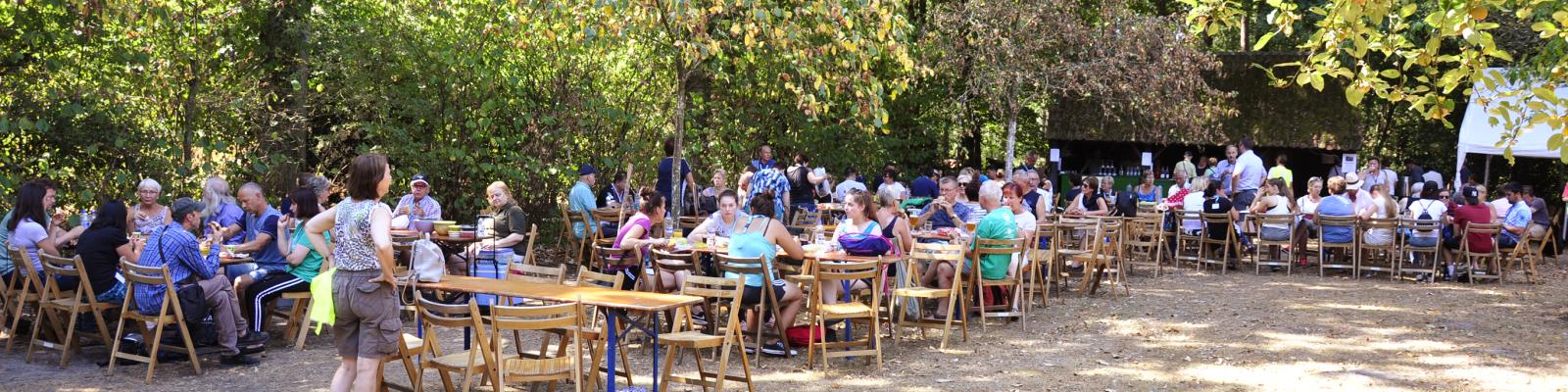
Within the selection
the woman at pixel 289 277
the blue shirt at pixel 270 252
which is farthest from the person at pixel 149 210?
the woman at pixel 289 277

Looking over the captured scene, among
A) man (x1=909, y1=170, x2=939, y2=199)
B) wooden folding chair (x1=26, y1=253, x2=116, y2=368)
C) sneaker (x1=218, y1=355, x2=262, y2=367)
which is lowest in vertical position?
sneaker (x1=218, y1=355, x2=262, y2=367)

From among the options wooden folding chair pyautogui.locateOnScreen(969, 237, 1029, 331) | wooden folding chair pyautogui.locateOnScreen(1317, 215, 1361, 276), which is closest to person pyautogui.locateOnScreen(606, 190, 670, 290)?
wooden folding chair pyautogui.locateOnScreen(969, 237, 1029, 331)

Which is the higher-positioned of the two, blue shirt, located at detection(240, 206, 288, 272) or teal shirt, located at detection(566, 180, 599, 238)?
teal shirt, located at detection(566, 180, 599, 238)

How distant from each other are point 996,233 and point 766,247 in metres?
1.98

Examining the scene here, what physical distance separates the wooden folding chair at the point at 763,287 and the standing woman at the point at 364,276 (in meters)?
2.07

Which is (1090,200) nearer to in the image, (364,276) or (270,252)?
(270,252)

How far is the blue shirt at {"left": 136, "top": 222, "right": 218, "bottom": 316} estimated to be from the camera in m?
6.81

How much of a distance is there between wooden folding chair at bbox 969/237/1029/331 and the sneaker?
4479mm

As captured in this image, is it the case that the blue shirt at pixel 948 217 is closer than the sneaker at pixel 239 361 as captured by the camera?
No

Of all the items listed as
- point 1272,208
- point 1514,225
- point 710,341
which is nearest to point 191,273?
point 710,341

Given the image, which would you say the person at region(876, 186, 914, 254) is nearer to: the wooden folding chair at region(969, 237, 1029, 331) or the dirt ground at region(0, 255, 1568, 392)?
the wooden folding chair at region(969, 237, 1029, 331)

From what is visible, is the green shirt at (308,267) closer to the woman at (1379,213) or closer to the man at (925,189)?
the man at (925,189)

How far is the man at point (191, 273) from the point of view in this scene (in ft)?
22.4

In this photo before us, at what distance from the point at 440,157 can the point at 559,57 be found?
1637mm
